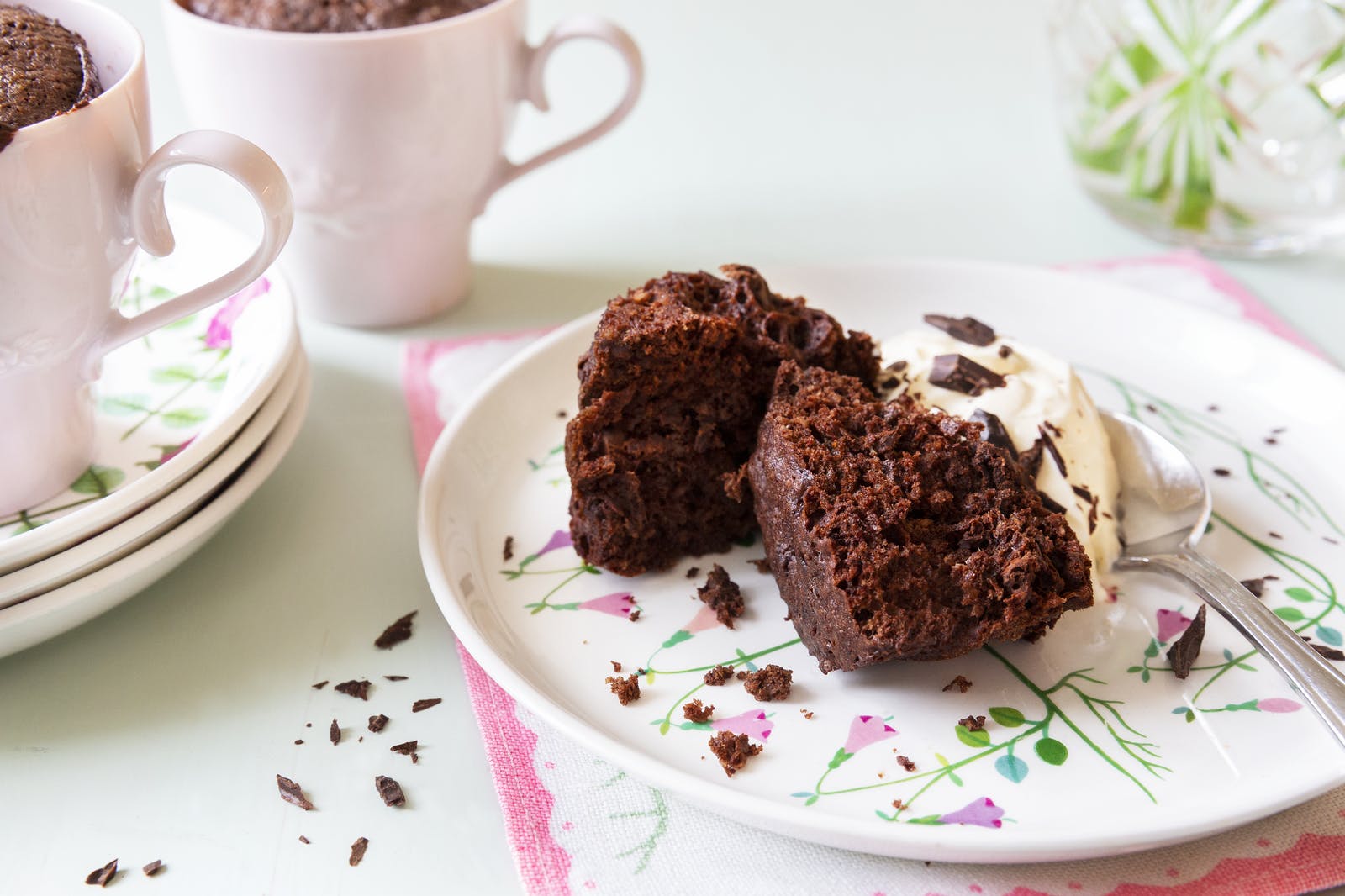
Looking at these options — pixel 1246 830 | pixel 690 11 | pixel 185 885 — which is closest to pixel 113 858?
pixel 185 885

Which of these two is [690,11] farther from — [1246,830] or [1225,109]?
[1246,830]

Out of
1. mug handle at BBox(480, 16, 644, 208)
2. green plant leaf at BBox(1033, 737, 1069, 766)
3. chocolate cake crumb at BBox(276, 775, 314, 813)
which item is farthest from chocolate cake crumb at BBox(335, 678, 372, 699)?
mug handle at BBox(480, 16, 644, 208)

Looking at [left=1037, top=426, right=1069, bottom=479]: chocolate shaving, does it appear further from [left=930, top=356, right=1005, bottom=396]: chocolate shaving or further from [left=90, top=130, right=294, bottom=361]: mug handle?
[left=90, top=130, right=294, bottom=361]: mug handle

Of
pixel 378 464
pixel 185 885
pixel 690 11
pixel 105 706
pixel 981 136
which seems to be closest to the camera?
pixel 185 885

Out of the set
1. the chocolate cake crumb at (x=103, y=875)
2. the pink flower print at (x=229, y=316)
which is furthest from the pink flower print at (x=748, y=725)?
the pink flower print at (x=229, y=316)

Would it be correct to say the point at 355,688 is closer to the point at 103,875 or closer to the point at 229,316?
the point at 103,875

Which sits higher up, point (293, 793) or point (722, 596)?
point (722, 596)

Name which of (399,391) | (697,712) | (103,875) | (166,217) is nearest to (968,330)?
(697,712)
